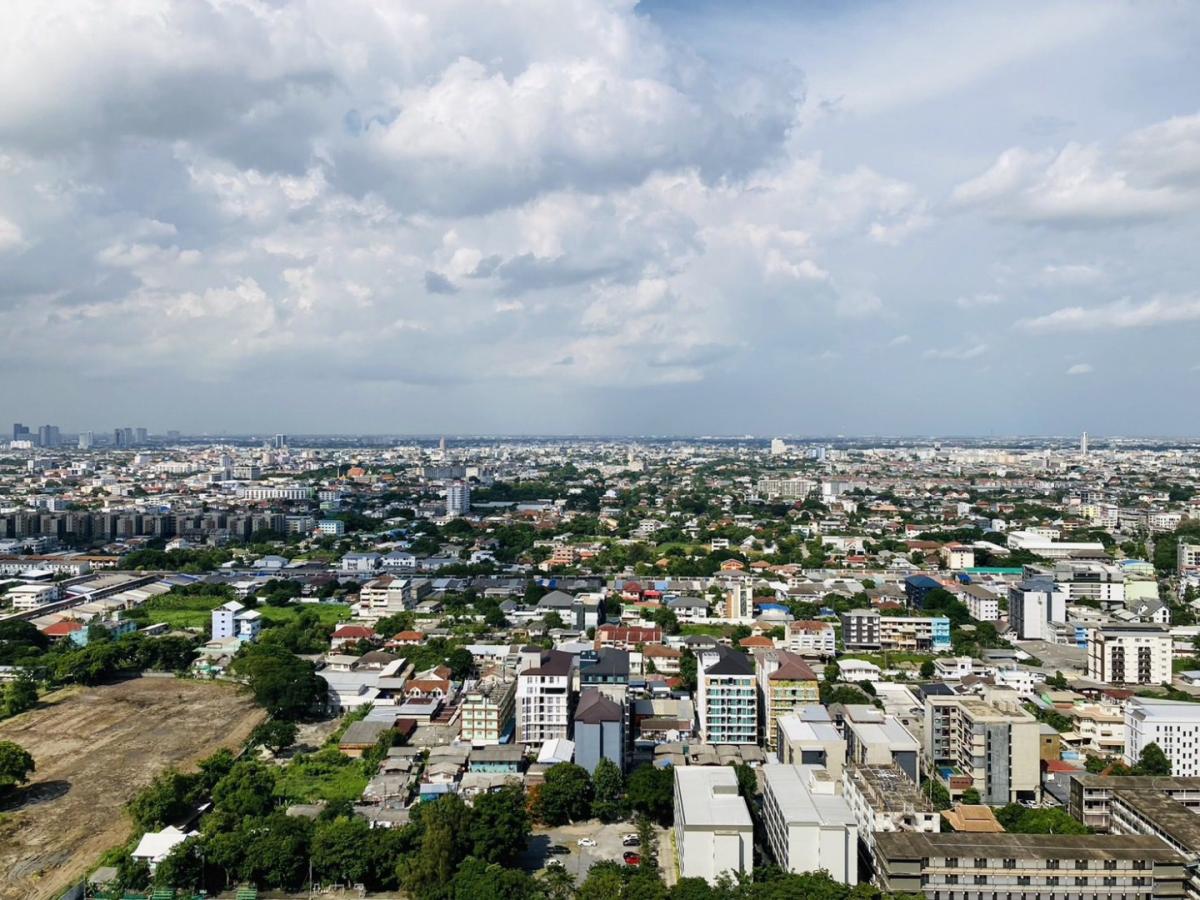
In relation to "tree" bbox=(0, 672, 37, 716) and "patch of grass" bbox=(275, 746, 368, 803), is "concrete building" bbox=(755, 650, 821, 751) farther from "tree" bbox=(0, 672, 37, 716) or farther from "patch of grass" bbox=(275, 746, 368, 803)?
"tree" bbox=(0, 672, 37, 716)

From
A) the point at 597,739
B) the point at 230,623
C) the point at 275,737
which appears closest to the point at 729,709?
the point at 597,739

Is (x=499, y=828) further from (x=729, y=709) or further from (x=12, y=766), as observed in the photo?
(x=12, y=766)

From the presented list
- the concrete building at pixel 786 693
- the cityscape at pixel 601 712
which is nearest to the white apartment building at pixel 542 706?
the cityscape at pixel 601 712

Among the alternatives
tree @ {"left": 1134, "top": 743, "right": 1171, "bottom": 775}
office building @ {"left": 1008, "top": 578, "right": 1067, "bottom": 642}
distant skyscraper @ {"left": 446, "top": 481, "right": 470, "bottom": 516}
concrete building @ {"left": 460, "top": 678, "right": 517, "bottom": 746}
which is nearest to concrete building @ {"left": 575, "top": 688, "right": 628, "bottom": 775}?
concrete building @ {"left": 460, "top": 678, "right": 517, "bottom": 746}

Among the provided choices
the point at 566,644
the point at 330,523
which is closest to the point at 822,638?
the point at 566,644

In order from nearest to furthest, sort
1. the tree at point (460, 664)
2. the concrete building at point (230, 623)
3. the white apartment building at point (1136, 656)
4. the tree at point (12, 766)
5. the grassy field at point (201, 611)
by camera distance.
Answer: the tree at point (12, 766), the tree at point (460, 664), the white apartment building at point (1136, 656), the concrete building at point (230, 623), the grassy field at point (201, 611)

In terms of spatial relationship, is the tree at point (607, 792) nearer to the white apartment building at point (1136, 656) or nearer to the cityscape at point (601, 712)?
the cityscape at point (601, 712)
